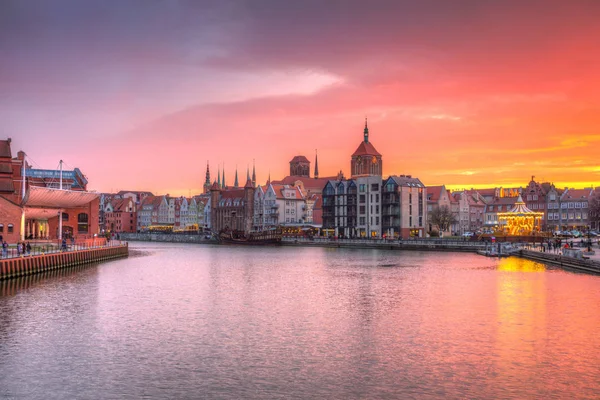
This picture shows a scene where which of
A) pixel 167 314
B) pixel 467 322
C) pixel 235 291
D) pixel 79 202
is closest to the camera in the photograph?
pixel 467 322

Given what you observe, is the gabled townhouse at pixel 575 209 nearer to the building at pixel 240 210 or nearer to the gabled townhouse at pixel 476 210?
the gabled townhouse at pixel 476 210

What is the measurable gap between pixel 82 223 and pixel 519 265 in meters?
70.9

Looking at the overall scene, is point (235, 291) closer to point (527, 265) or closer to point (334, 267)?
point (334, 267)

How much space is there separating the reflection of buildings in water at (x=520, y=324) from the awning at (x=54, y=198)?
60267mm

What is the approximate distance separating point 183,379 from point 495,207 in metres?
171

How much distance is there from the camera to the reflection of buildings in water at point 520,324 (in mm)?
27188

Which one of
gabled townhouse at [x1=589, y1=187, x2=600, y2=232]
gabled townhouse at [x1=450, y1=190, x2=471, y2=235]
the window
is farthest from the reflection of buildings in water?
gabled townhouse at [x1=450, y1=190, x2=471, y2=235]

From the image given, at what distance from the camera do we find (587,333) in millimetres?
33719

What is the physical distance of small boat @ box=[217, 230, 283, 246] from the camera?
14800 centimetres

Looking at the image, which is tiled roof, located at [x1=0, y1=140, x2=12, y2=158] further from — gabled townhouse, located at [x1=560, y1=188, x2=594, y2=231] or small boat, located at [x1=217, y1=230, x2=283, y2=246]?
gabled townhouse, located at [x1=560, y1=188, x2=594, y2=231]

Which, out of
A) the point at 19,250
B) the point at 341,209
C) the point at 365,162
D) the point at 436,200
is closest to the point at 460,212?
the point at 436,200

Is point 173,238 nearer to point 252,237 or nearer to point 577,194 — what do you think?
point 252,237

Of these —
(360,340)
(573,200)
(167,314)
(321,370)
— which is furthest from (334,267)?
(573,200)

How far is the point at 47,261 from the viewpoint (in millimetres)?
66438
